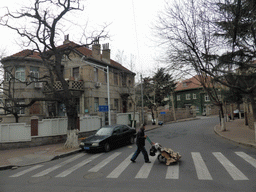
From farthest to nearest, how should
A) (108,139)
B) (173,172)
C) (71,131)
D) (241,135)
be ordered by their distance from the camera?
1. (241,135)
2. (71,131)
3. (108,139)
4. (173,172)

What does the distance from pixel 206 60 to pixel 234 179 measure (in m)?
9.13

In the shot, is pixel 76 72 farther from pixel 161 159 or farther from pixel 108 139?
pixel 161 159

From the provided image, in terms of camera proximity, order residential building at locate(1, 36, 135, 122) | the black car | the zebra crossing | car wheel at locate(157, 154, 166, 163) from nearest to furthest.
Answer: the zebra crossing < car wheel at locate(157, 154, 166, 163) < the black car < residential building at locate(1, 36, 135, 122)

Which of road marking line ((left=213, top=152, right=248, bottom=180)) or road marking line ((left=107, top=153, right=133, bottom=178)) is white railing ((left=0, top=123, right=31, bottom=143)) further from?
road marking line ((left=213, top=152, right=248, bottom=180))

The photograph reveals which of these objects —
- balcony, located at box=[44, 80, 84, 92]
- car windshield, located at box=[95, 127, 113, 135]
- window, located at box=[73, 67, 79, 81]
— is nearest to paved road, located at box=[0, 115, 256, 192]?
car windshield, located at box=[95, 127, 113, 135]

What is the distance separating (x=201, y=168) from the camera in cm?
768

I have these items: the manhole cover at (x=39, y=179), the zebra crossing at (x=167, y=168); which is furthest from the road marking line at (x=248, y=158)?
the manhole cover at (x=39, y=179)

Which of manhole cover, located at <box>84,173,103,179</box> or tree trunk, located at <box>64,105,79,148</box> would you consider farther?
tree trunk, located at <box>64,105,79,148</box>

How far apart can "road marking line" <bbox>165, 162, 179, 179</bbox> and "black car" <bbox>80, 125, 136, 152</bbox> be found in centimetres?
497

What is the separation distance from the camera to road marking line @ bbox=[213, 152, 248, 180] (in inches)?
257

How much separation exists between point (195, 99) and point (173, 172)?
48940mm

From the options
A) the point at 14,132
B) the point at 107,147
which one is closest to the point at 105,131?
the point at 107,147

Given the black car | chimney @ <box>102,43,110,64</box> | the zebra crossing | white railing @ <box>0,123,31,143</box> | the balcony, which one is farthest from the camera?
chimney @ <box>102,43,110,64</box>

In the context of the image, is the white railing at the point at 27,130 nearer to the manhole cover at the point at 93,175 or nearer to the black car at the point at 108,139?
the black car at the point at 108,139
